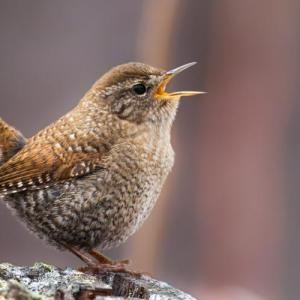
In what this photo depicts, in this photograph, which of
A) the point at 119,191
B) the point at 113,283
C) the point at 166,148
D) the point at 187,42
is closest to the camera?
the point at 113,283

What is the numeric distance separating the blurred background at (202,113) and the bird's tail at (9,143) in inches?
110

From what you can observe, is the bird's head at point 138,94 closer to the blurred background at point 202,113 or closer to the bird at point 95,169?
the bird at point 95,169

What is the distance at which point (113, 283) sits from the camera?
3775mm

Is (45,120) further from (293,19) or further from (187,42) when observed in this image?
(293,19)

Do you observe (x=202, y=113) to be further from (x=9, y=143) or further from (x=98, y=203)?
(x=98, y=203)

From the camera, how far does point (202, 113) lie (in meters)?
7.67

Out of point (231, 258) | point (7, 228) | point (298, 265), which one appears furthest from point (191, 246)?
point (7, 228)

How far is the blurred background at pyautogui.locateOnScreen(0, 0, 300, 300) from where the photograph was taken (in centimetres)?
755

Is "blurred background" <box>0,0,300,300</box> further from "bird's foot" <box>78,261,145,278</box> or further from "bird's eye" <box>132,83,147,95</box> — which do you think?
"bird's foot" <box>78,261,145,278</box>

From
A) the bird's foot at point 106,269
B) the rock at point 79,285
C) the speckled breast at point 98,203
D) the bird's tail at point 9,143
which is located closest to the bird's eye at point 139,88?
the speckled breast at point 98,203

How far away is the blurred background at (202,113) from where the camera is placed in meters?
7.55

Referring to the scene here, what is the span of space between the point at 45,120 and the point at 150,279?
3.99 metres

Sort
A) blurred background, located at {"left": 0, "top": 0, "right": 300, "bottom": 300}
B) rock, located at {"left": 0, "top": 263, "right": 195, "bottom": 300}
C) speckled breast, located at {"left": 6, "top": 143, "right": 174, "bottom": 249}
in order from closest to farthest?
rock, located at {"left": 0, "top": 263, "right": 195, "bottom": 300} < speckled breast, located at {"left": 6, "top": 143, "right": 174, "bottom": 249} < blurred background, located at {"left": 0, "top": 0, "right": 300, "bottom": 300}

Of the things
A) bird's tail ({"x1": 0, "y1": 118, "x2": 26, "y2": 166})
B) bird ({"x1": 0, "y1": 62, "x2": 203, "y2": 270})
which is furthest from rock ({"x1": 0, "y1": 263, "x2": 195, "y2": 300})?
bird's tail ({"x1": 0, "y1": 118, "x2": 26, "y2": 166})
